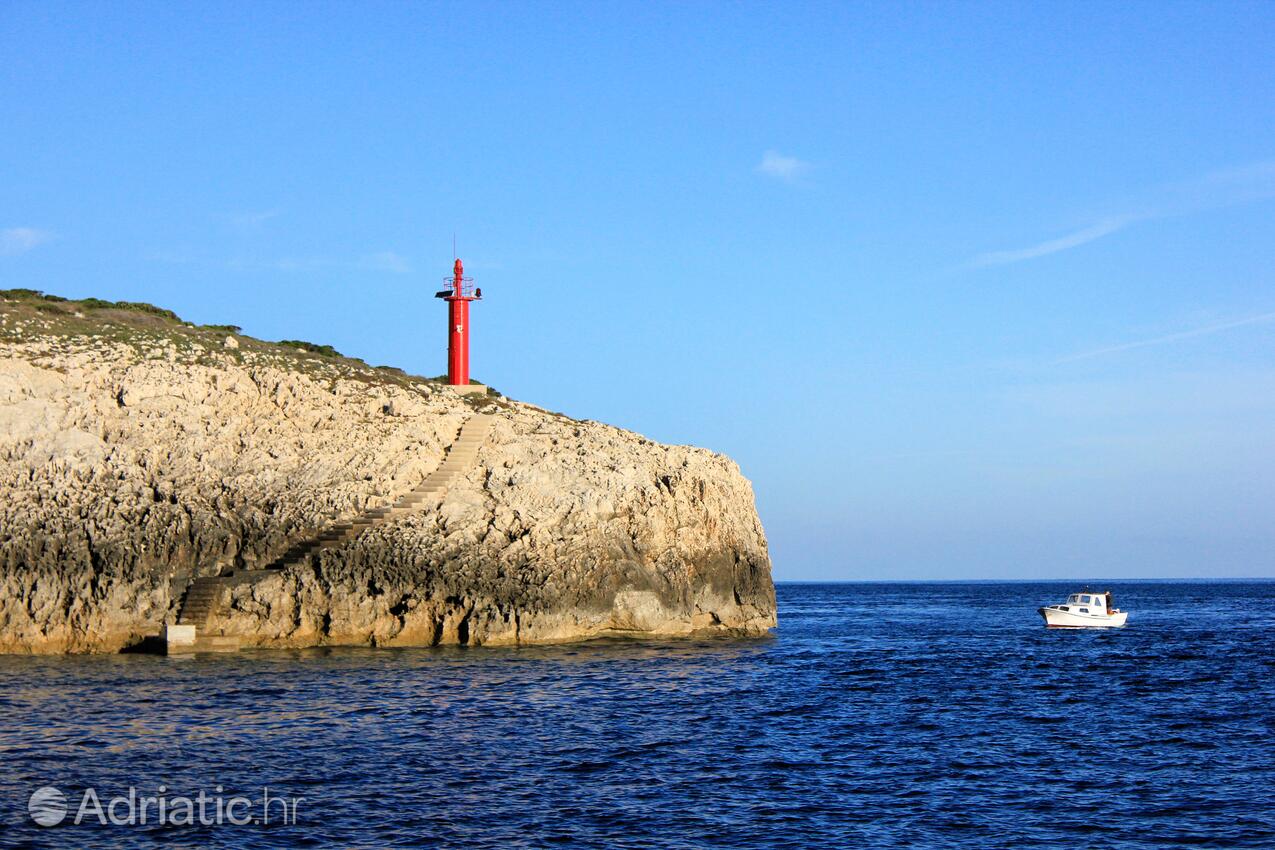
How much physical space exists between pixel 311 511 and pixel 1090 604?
1708 inches

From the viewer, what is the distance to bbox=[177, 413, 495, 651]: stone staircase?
1613 inches

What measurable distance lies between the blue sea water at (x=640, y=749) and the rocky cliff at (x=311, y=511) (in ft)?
7.80

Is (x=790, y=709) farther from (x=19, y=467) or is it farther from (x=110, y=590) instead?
(x=19, y=467)

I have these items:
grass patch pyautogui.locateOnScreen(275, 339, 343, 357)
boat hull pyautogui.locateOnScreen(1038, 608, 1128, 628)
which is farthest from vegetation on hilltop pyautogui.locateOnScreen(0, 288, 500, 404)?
boat hull pyautogui.locateOnScreen(1038, 608, 1128, 628)

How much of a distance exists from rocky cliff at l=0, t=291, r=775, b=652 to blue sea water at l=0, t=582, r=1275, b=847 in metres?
2.38

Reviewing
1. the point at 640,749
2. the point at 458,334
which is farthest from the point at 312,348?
the point at 640,749

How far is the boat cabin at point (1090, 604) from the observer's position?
6581cm

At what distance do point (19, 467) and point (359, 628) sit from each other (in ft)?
42.8

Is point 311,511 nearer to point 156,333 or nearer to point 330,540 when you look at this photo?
point 330,540

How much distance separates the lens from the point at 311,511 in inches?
1740

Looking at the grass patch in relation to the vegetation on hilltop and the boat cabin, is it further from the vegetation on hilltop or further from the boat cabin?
the boat cabin

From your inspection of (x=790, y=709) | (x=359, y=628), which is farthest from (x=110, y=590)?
(x=790, y=709)

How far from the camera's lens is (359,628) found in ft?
141

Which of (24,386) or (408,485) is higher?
(24,386)
